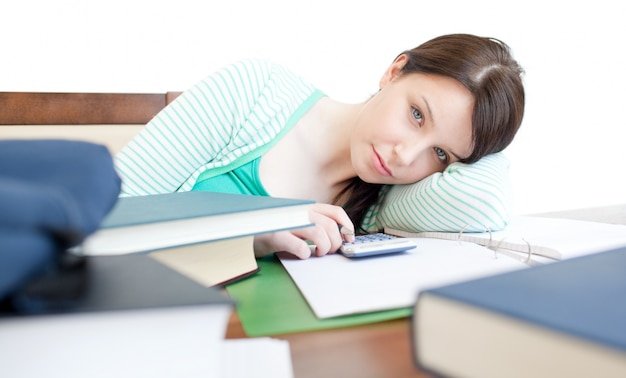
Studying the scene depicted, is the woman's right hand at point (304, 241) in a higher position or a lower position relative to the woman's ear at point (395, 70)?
lower

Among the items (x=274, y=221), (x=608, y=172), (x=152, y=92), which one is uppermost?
(x=274, y=221)

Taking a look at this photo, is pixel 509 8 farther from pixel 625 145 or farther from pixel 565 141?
pixel 625 145

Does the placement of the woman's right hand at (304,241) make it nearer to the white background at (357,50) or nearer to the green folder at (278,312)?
the green folder at (278,312)

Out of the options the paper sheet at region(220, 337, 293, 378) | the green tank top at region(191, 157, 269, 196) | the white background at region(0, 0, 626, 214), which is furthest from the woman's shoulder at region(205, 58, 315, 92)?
the paper sheet at region(220, 337, 293, 378)

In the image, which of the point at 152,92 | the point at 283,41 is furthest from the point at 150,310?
the point at 283,41

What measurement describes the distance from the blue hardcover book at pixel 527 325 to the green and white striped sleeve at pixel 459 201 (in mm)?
545

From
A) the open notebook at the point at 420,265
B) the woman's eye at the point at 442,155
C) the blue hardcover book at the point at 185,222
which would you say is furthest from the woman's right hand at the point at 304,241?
the woman's eye at the point at 442,155

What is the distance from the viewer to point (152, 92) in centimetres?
133

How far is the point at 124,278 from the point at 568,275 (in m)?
0.17

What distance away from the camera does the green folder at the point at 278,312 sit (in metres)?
0.32

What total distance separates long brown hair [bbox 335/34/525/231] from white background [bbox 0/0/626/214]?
690 millimetres

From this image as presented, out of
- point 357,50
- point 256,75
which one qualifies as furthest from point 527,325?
point 357,50

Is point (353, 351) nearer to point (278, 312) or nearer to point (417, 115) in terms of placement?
point (278, 312)

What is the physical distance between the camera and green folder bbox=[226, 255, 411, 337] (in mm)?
317
